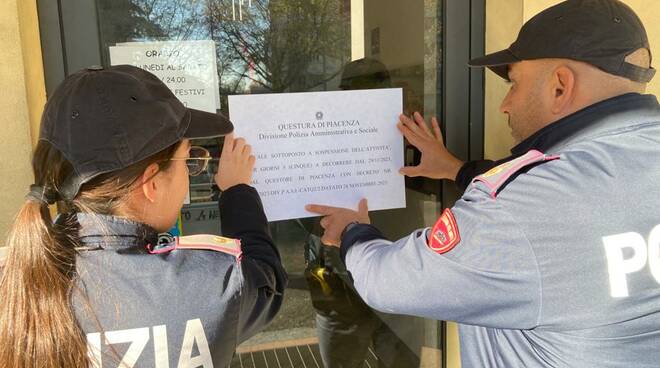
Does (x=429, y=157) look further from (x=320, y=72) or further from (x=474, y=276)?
(x=474, y=276)

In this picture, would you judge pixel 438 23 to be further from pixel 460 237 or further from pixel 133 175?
pixel 133 175

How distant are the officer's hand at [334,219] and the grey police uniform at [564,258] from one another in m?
0.43

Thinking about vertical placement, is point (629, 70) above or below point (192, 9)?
below

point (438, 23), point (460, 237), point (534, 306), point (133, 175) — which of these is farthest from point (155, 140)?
point (438, 23)

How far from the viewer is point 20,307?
895 millimetres

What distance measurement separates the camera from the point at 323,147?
1522mm

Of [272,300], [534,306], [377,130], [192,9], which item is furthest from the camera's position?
[377,130]

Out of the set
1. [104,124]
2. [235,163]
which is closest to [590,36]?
[235,163]

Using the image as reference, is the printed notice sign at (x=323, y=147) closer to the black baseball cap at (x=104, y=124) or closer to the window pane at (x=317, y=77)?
the window pane at (x=317, y=77)

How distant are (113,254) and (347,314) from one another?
1.04 meters

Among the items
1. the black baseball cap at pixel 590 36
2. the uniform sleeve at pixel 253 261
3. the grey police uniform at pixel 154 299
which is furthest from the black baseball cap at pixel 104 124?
the black baseball cap at pixel 590 36

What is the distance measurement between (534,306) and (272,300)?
54 centimetres

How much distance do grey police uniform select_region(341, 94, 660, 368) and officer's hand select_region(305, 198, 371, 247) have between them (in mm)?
426

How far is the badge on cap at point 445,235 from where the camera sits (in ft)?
3.41
